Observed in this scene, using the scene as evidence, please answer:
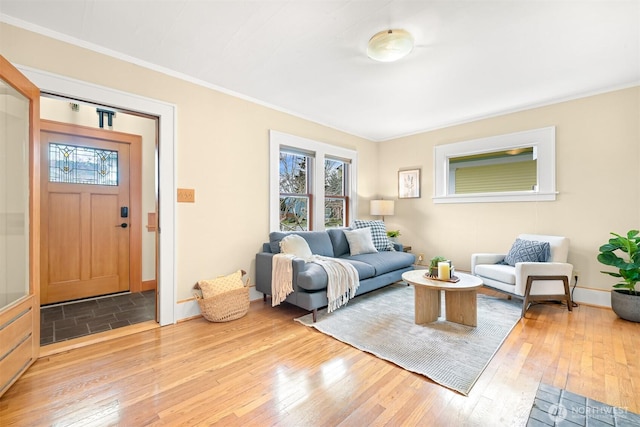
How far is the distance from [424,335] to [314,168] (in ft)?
9.26

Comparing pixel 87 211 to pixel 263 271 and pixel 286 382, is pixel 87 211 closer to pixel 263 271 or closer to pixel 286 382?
pixel 263 271

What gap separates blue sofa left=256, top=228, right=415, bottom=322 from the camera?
284 cm

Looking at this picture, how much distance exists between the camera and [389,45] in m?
2.22

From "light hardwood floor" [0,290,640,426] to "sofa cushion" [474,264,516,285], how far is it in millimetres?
692

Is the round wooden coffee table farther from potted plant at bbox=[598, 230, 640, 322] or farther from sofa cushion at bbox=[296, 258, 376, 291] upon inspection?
potted plant at bbox=[598, 230, 640, 322]

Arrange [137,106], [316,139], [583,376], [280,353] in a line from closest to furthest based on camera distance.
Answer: [583,376] → [280,353] → [137,106] → [316,139]

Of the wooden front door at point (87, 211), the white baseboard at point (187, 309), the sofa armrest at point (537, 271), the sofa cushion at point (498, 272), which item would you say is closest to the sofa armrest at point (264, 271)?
the white baseboard at point (187, 309)

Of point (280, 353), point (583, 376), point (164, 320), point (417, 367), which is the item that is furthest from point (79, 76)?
point (583, 376)

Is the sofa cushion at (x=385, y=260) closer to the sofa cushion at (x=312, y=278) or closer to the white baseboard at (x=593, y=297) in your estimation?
the sofa cushion at (x=312, y=278)

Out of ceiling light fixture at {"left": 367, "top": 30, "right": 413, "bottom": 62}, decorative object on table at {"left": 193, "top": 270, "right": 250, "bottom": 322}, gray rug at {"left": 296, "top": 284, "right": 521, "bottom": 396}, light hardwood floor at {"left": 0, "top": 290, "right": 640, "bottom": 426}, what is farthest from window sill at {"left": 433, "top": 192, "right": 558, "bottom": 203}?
decorative object on table at {"left": 193, "top": 270, "right": 250, "bottom": 322}

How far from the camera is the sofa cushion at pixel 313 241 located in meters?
3.45

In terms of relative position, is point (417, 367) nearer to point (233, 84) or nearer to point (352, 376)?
point (352, 376)

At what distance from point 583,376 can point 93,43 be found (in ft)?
14.8

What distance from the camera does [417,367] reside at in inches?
78.0
